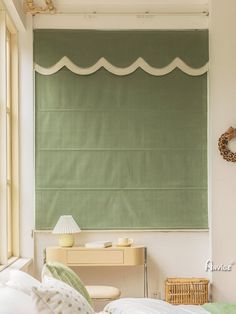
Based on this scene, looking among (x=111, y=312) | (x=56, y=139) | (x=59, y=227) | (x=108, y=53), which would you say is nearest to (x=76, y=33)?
(x=108, y=53)

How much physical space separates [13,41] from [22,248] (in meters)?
2.13

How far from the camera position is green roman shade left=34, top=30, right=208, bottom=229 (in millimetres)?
6082

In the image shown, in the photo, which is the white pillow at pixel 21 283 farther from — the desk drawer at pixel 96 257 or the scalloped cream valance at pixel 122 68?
the scalloped cream valance at pixel 122 68

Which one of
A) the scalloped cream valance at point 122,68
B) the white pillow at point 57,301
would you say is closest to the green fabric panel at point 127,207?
the scalloped cream valance at point 122,68

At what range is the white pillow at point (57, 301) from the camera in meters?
2.49

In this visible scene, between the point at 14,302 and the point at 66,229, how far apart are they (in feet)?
10.2

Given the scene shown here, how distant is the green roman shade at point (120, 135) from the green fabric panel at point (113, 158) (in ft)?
0.03

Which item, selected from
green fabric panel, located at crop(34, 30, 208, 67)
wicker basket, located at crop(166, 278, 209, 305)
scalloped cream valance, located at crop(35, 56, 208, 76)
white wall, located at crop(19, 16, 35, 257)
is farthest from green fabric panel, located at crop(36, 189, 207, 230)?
green fabric panel, located at crop(34, 30, 208, 67)

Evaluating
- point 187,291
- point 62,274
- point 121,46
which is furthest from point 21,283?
point 121,46

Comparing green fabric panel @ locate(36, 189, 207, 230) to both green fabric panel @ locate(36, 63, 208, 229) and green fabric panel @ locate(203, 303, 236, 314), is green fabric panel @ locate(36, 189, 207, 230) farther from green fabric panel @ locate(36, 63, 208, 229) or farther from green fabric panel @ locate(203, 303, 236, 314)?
green fabric panel @ locate(203, 303, 236, 314)

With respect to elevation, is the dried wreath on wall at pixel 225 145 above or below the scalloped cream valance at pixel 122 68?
below

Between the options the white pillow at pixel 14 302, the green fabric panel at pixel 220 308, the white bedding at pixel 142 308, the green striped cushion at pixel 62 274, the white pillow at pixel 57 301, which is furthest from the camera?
the green fabric panel at pixel 220 308

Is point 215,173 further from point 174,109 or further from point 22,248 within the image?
point 22,248

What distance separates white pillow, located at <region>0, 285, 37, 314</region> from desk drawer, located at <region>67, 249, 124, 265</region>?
2.87m
